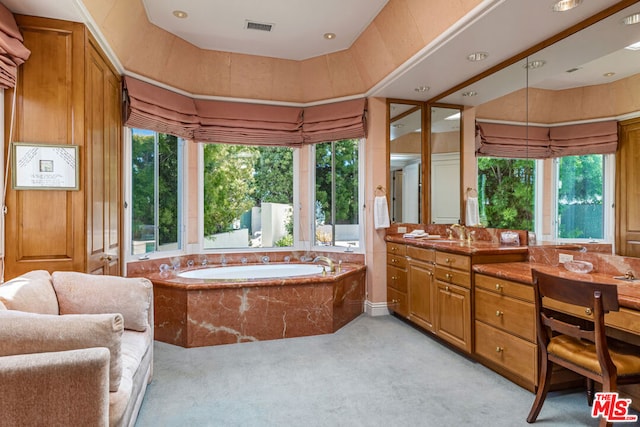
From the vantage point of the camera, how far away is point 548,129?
2699 millimetres

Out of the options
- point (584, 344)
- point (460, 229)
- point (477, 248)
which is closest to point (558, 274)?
point (584, 344)

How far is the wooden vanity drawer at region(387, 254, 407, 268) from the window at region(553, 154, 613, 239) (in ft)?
4.87

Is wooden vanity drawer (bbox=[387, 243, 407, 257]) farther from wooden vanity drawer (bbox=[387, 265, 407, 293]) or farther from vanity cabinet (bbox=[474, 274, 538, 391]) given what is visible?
vanity cabinet (bbox=[474, 274, 538, 391])

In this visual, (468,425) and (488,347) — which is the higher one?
(488,347)

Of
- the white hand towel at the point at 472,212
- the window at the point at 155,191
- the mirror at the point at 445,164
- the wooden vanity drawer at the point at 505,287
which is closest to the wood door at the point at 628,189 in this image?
the wooden vanity drawer at the point at 505,287

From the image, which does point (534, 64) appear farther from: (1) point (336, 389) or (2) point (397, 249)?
(1) point (336, 389)

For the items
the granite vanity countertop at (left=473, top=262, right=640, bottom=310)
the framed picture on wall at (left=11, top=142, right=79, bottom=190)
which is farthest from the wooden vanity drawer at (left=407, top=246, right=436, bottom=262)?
the framed picture on wall at (left=11, top=142, right=79, bottom=190)

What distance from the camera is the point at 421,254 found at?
11.4ft

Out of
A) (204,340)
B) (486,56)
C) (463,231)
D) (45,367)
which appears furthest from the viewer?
(463,231)

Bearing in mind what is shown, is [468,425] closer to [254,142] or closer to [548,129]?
[548,129]

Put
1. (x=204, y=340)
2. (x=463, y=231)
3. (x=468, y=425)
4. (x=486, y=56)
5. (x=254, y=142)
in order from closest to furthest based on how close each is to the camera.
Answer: (x=468, y=425), (x=486, y=56), (x=204, y=340), (x=463, y=231), (x=254, y=142)

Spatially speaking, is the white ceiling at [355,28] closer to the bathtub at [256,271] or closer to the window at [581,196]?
the window at [581,196]

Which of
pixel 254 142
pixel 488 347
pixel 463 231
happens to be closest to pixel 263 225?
pixel 254 142

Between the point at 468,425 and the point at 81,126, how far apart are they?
10.1ft
